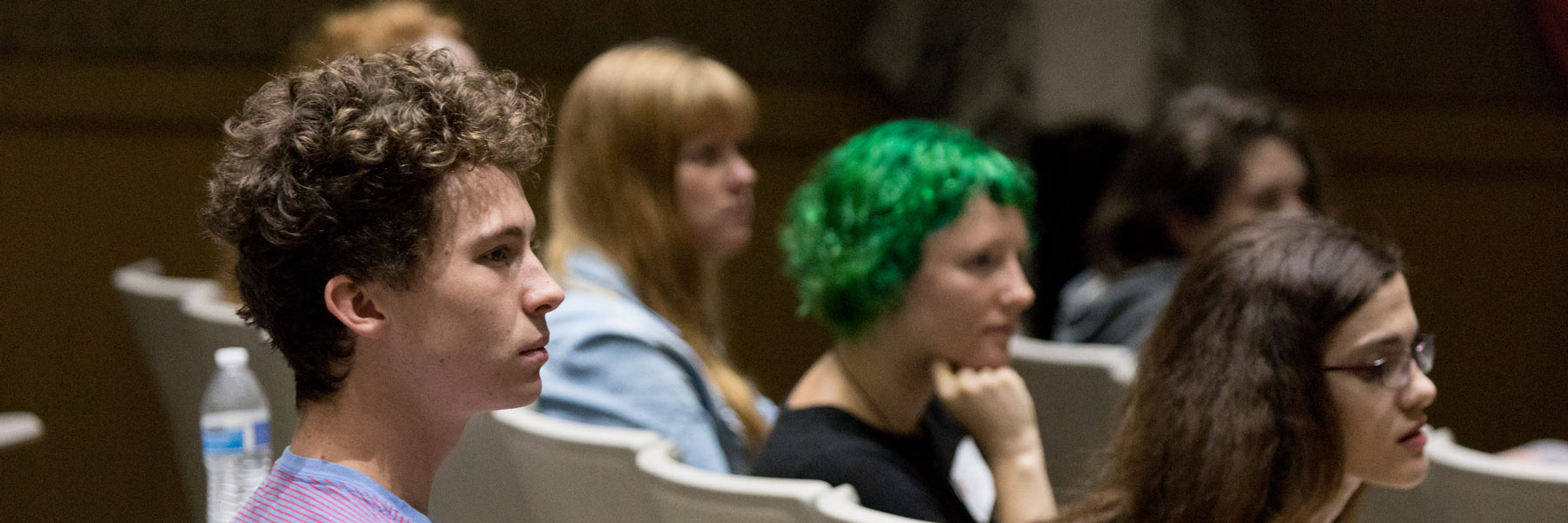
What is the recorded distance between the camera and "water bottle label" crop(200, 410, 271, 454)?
1702 mm

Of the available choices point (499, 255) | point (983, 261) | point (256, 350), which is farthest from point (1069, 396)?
point (499, 255)

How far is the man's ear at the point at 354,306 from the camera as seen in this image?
0.96 meters

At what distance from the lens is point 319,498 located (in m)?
0.96

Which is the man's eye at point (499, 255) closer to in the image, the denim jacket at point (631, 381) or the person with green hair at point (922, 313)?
the person with green hair at point (922, 313)

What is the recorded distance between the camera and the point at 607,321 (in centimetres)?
207

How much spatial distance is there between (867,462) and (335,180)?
0.91 metres

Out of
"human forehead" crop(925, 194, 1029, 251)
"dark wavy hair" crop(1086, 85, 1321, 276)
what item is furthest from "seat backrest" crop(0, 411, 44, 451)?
"dark wavy hair" crop(1086, 85, 1321, 276)

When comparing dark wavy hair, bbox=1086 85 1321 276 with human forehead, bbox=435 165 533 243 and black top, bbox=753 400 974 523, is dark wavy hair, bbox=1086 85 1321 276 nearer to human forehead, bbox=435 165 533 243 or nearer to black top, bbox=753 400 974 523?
black top, bbox=753 400 974 523

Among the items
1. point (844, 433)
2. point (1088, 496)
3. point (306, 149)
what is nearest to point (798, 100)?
point (844, 433)

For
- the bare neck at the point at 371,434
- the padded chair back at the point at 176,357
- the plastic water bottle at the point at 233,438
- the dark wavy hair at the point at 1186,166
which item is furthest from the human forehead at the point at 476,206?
the dark wavy hair at the point at 1186,166

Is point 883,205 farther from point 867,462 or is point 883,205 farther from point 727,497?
point 727,497

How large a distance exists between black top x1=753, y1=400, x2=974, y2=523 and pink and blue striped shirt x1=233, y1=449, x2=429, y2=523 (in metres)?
0.78

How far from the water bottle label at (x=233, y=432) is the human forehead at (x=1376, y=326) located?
122 centimetres

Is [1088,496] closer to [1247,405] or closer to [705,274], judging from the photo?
[1247,405]
